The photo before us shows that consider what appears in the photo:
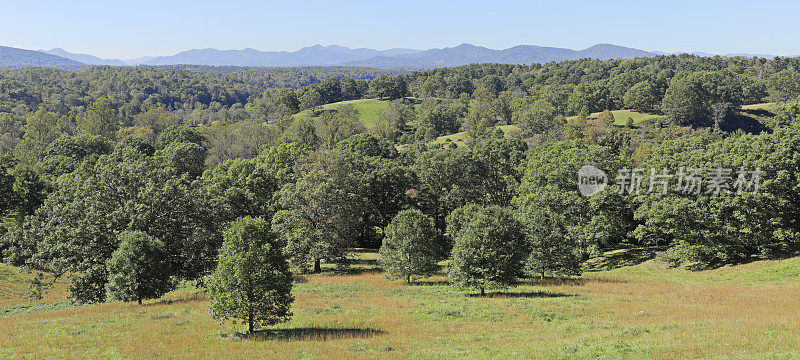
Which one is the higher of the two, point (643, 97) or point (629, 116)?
point (643, 97)

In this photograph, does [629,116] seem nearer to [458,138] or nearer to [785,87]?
[458,138]

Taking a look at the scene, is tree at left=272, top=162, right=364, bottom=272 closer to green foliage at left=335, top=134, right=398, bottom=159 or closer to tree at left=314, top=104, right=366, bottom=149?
green foliage at left=335, top=134, right=398, bottom=159

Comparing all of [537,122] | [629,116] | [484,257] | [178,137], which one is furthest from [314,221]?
[629,116]

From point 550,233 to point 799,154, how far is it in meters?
25.5

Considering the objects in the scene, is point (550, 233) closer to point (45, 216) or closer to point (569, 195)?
point (569, 195)

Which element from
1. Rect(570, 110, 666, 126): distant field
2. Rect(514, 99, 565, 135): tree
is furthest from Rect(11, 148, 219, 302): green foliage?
Rect(570, 110, 666, 126): distant field

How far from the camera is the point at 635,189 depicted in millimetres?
55688

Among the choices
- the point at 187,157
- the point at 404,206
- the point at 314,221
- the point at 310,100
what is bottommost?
the point at 404,206

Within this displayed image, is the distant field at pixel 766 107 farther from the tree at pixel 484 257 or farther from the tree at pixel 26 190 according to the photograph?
the tree at pixel 26 190

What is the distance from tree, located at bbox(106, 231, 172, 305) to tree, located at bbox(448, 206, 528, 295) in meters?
21.0

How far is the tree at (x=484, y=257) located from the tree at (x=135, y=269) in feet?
68.8

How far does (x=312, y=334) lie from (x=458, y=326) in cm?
764

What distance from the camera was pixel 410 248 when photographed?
40.7 metres

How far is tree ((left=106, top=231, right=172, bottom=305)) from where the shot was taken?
98.7 ft
